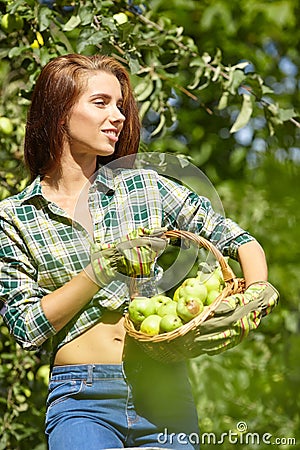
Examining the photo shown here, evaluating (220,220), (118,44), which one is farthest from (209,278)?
(118,44)

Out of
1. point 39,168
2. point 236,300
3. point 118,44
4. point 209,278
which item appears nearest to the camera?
point 236,300

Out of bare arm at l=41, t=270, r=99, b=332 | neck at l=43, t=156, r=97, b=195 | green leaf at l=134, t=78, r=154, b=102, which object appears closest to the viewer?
bare arm at l=41, t=270, r=99, b=332

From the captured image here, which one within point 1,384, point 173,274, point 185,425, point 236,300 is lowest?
point 1,384

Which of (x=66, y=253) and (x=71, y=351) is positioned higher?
(x=66, y=253)

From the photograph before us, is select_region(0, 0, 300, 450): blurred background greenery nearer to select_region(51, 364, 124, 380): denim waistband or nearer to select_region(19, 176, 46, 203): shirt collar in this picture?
select_region(51, 364, 124, 380): denim waistband

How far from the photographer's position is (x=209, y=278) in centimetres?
137

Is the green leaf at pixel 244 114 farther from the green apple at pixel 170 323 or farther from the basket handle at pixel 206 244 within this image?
the green apple at pixel 170 323

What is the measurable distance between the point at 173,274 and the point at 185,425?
275 mm

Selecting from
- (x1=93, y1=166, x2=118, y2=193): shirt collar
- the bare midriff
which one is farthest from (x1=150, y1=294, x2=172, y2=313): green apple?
(x1=93, y1=166, x2=118, y2=193): shirt collar

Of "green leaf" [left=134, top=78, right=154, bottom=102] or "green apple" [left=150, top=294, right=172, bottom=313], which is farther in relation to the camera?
"green leaf" [left=134, top=78, right=154, bottom=102]

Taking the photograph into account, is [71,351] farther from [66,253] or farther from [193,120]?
[193,120]

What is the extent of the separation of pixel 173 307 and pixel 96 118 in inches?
16.5

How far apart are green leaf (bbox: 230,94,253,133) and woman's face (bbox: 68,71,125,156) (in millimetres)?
760

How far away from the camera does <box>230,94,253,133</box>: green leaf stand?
2.27 m
